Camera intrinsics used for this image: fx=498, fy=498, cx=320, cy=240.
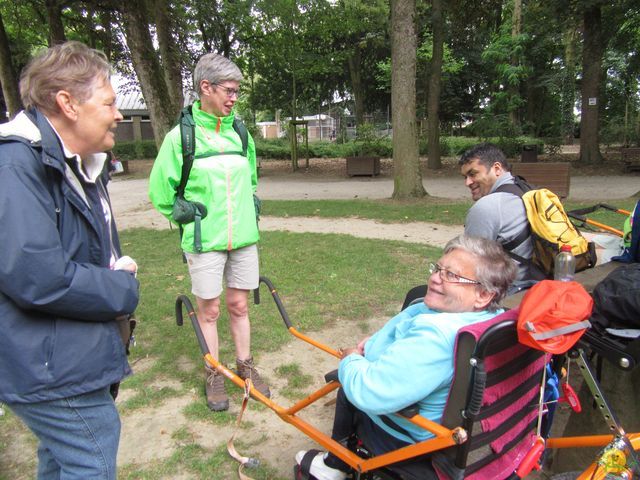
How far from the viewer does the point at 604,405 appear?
193 cm

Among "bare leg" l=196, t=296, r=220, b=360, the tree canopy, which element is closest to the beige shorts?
"bare leg" l=196, t=296, r=220, b=360

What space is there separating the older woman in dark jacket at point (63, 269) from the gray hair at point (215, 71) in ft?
3.81

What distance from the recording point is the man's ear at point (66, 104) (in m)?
1.54

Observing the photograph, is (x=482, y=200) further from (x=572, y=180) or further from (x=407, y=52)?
(x=572, y=180)

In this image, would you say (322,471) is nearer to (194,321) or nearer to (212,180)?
(194,321)

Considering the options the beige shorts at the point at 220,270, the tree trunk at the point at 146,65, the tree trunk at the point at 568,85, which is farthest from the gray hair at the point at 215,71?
the tree trunk at the point at 568,85

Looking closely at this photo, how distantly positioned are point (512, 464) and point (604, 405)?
44 centimetres

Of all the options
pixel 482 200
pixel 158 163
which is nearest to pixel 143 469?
pixel 158 163

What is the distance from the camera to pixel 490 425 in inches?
67.5

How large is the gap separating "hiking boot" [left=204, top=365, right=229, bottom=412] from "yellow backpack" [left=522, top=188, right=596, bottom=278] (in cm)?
210

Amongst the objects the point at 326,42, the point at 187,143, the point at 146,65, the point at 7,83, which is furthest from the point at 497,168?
the point at 326,42

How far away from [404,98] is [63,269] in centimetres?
948

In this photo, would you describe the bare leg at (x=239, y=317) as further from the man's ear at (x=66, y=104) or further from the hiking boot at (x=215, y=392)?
the man's ear at (x=66, y=104)

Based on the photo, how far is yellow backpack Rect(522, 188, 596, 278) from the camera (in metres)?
2.80
